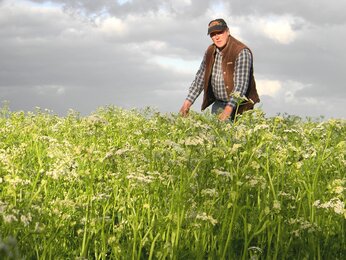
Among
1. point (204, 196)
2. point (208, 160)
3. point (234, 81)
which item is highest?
point (234, 81)

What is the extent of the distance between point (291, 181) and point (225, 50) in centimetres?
642

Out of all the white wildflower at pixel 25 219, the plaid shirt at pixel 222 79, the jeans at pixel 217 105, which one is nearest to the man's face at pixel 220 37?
the plaid shirt at pixel 222 79

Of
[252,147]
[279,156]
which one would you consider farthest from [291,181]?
[252,147]

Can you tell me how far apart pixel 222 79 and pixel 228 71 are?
224 millimetres

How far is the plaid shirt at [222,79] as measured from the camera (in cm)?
1172

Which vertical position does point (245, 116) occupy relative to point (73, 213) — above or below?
above

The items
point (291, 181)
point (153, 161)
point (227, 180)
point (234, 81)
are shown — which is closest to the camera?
point (227, 180)

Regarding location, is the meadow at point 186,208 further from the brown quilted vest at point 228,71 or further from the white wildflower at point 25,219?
the brown quilted vest at point 228,71

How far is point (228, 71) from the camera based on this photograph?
12.1 meters

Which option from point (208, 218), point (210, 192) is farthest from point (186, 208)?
point (208, 218)

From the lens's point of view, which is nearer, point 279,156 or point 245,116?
point 279,156

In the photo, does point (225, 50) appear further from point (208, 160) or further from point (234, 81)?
point (208, 160)

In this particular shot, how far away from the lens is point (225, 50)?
477 inches

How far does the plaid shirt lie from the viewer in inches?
461
